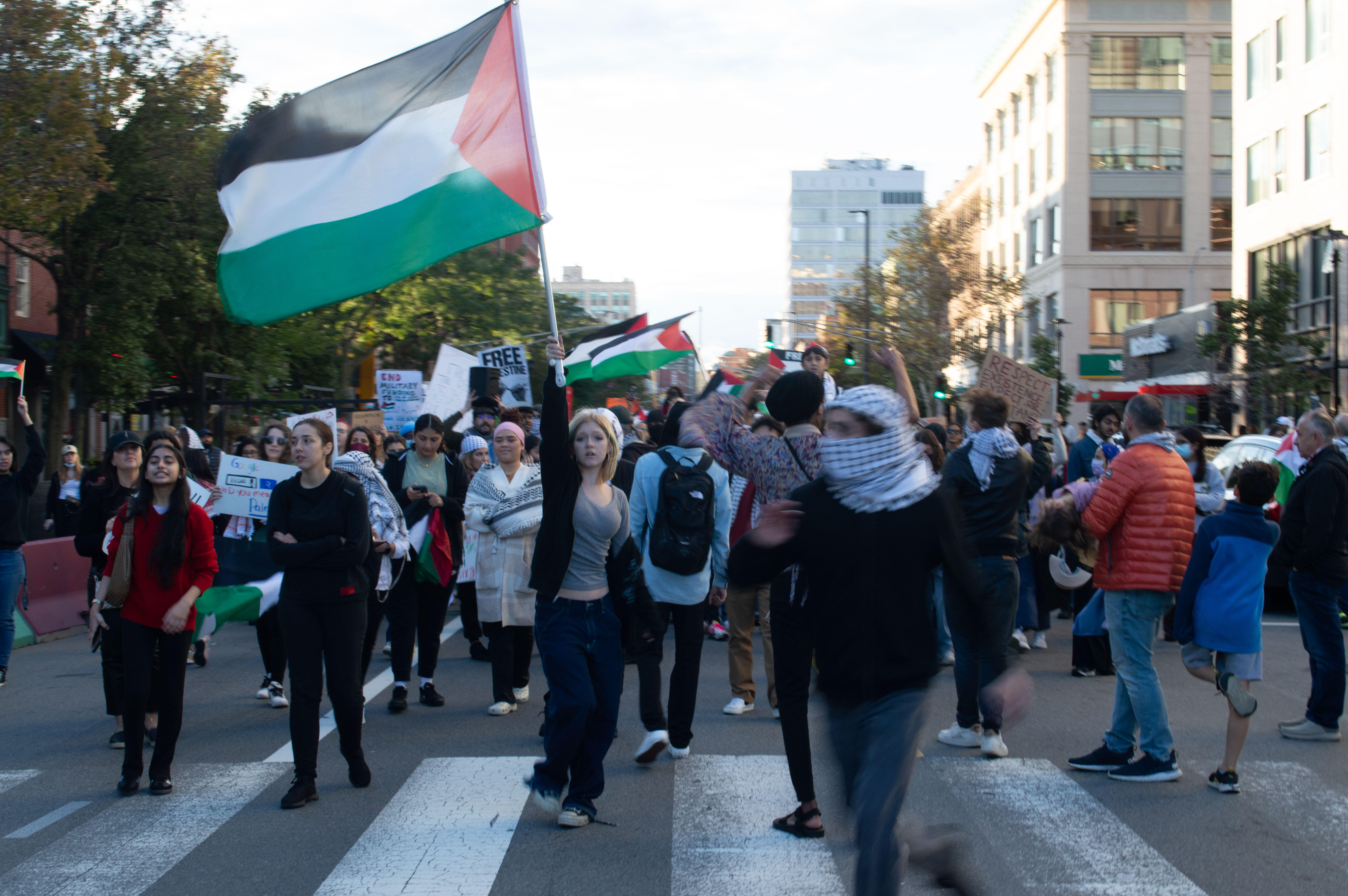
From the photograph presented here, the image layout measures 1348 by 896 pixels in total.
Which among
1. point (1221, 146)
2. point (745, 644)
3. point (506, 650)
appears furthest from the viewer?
point (1221, 146)

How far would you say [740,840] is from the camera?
15.9 feet

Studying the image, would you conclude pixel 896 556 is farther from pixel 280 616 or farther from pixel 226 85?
pixel 226 85

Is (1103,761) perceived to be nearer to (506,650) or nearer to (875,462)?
(875,462)

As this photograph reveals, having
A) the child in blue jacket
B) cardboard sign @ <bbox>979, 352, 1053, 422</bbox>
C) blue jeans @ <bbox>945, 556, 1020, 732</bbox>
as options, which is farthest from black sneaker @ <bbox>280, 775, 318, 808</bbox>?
cardboard sign @ <bbox>979, 352, 1053, 422</bbox>

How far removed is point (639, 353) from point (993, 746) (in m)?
10.4

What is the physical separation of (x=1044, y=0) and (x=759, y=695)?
174 ft

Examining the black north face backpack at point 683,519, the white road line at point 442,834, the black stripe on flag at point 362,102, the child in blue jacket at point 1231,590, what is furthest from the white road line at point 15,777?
the child in blue jacket at point 1231,590

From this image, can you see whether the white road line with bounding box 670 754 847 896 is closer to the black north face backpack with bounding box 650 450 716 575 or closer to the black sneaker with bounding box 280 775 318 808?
the black north face backpack with bounding box 650 450 716 575

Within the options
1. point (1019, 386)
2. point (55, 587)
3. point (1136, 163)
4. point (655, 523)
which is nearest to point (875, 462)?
point (655, 523)

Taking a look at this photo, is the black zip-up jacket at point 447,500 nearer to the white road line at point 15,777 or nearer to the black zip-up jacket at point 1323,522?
the white road line at point 15,777

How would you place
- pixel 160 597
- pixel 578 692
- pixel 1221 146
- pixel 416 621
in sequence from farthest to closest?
pixel 1221 146
pixel 416 621
pixel 160 597
pixel 578 692

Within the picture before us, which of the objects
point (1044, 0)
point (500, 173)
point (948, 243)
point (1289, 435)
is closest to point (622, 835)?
point (500, 173)

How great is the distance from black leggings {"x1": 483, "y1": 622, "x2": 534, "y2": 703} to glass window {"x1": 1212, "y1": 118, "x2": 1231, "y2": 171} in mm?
50940

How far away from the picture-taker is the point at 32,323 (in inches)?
1131
